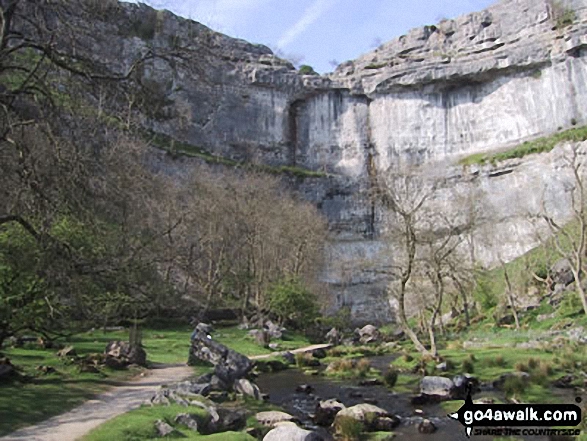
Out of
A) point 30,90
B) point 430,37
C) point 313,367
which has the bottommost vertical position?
point 313,367

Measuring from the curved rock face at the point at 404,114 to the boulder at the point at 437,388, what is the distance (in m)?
39.2

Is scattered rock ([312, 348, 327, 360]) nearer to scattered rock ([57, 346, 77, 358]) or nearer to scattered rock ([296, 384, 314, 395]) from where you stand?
scattered rock ([296, 384, 314, 395])

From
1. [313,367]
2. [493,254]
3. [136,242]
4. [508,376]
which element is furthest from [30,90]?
[493,254]

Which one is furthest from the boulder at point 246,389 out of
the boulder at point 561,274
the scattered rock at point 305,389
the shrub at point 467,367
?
the boulder at point 561,274

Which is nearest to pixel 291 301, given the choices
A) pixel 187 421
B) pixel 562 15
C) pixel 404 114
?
pixel 187 421

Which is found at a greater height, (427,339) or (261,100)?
(261,100)

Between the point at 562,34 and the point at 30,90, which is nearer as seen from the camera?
the point at 30,90

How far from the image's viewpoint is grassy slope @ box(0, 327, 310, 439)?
1028 cm

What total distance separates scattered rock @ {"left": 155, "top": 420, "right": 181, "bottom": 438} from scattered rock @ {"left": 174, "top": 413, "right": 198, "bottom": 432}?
A: 80cm

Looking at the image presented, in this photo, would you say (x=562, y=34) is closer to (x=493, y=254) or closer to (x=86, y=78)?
(x=493, y=254)

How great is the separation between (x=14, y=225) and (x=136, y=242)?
276 inches

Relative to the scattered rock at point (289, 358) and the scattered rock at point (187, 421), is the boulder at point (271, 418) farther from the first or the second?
the scattered rock at point (289, 358)

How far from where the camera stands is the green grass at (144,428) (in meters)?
8.86

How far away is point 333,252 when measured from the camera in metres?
66.3
